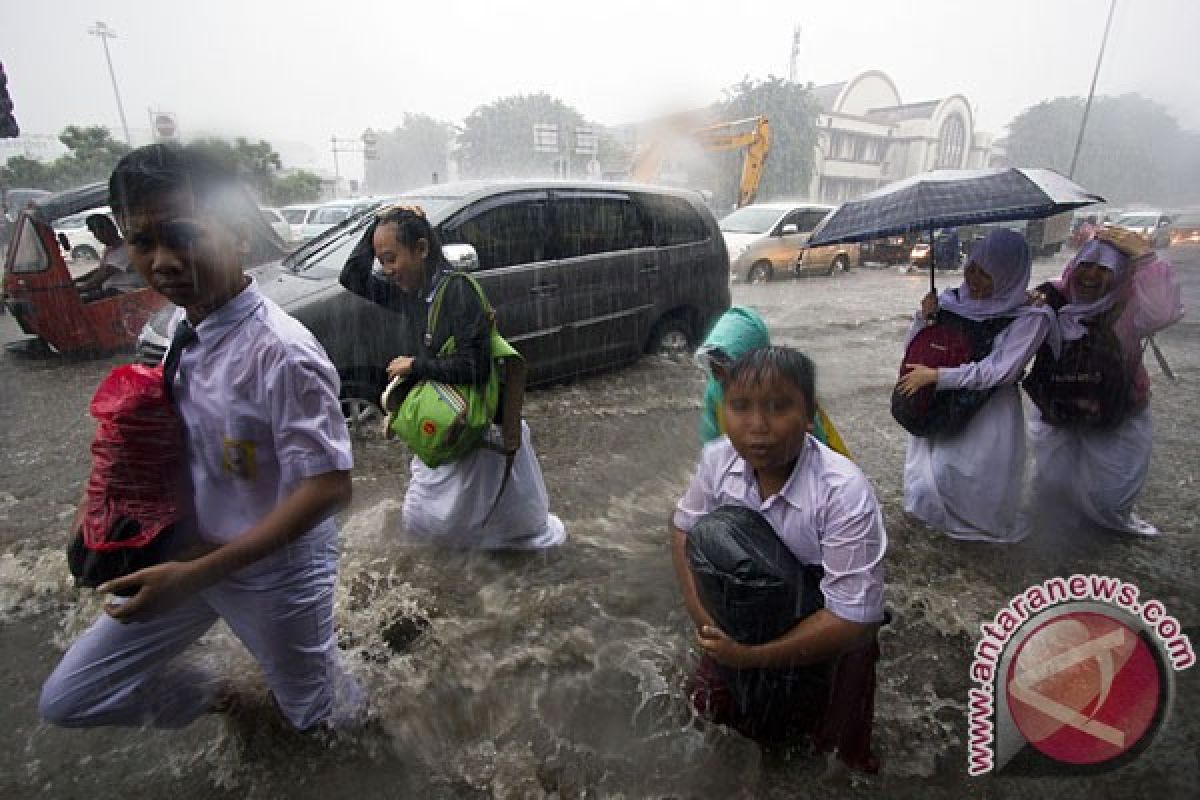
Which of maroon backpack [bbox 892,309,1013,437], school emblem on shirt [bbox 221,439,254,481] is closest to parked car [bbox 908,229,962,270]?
maroon backpack [bbox 892,309,1013,437]

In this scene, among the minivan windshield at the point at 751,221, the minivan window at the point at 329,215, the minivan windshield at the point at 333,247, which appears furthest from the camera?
the minivan window at the point at 329,215

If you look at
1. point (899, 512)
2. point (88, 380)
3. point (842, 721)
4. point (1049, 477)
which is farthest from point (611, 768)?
point (88, 380)

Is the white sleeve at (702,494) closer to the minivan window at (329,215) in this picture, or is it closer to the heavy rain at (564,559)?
the heavy rain at (564,559)

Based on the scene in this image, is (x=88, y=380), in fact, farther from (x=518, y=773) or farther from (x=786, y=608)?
(x=786, y=608)

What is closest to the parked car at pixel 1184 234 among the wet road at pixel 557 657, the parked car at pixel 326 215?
the wet road at pixel 557 657

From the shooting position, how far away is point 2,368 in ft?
21.1

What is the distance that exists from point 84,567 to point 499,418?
1.53m

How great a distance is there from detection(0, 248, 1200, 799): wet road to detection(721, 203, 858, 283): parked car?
907cm

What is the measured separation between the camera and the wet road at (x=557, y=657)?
77.7 inches

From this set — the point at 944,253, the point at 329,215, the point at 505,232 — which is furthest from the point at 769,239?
the point at 329,215

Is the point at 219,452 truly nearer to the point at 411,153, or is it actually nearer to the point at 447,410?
the point at 447,410

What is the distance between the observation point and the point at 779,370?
60.2 inches

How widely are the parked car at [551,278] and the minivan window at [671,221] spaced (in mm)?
13

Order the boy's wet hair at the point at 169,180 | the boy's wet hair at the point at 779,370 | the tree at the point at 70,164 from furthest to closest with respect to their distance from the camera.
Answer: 1. the tree at the point at 70,164
2. the boy's wet hair at the point at 779,370
3. the boy's wet hair at the point at 169,180
